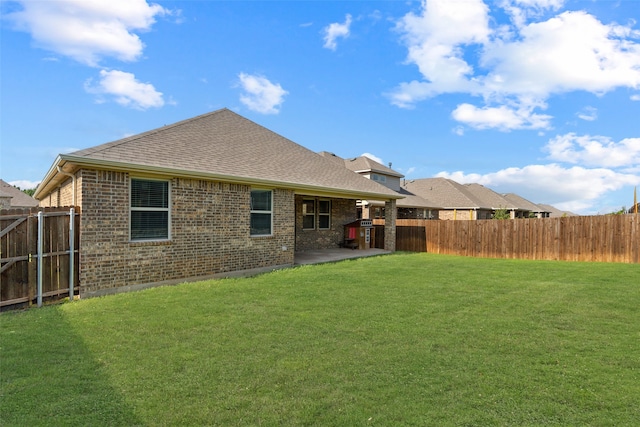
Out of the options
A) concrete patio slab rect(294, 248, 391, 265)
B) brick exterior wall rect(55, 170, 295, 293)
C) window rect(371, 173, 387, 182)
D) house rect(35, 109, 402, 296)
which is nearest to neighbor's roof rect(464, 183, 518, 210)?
window rect(371, 173, 387, 182)

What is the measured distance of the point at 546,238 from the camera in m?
15.0

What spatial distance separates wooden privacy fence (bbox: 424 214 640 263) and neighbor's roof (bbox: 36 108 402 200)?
387cm

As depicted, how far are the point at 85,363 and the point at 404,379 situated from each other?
3.76 meters

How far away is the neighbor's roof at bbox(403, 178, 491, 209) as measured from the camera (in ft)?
111

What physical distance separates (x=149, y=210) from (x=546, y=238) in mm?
15325

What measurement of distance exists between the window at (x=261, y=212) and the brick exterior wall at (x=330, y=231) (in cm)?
444

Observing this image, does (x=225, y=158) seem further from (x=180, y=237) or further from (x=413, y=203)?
(x=413, y=203)

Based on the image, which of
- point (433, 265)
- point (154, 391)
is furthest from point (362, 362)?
point (433, 265)

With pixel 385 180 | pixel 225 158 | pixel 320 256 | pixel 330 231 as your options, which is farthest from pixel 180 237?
pixel 385 180

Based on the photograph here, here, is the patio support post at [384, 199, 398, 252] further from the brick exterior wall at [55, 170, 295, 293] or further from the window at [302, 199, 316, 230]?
the brick exterior wall at [55, 170, 295, 293]

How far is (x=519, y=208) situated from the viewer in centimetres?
4056

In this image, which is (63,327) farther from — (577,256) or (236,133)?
(577,256)

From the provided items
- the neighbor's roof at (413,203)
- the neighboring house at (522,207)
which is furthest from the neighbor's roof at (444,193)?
the neighboring house at (522,207)

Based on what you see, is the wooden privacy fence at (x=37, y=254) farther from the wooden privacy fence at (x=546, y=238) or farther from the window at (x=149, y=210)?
the wooden privacy fence at (x=546, y=238)
